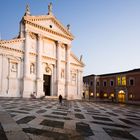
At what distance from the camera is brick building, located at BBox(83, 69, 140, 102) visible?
4581 cm

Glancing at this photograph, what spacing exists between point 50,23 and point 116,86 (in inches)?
1024

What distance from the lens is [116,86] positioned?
51.3 metres

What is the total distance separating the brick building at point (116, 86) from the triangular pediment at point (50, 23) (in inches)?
738

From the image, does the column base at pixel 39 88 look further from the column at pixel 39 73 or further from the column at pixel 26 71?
the column at pixel 26 71

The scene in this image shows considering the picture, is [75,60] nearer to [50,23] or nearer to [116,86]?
[50,23]

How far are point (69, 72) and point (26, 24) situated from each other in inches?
585

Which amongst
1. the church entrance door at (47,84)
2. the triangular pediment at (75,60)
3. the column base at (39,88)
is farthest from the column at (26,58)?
the triangular pediment at (75,60)

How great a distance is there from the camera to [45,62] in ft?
127

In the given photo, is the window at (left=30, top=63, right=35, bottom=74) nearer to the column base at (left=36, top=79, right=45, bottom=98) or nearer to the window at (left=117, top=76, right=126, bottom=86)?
the column base at (left=36, top=79, right=45, bottom=98)

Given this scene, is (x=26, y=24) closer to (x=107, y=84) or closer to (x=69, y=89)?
(x=69, y=89)

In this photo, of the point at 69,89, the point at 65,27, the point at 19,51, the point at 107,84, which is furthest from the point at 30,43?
the point at 107,84

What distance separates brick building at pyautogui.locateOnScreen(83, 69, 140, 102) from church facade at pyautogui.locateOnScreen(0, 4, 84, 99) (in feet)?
39.6

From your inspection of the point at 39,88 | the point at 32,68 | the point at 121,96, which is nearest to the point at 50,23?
the point at 32,68

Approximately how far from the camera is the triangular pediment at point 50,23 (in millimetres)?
36594
